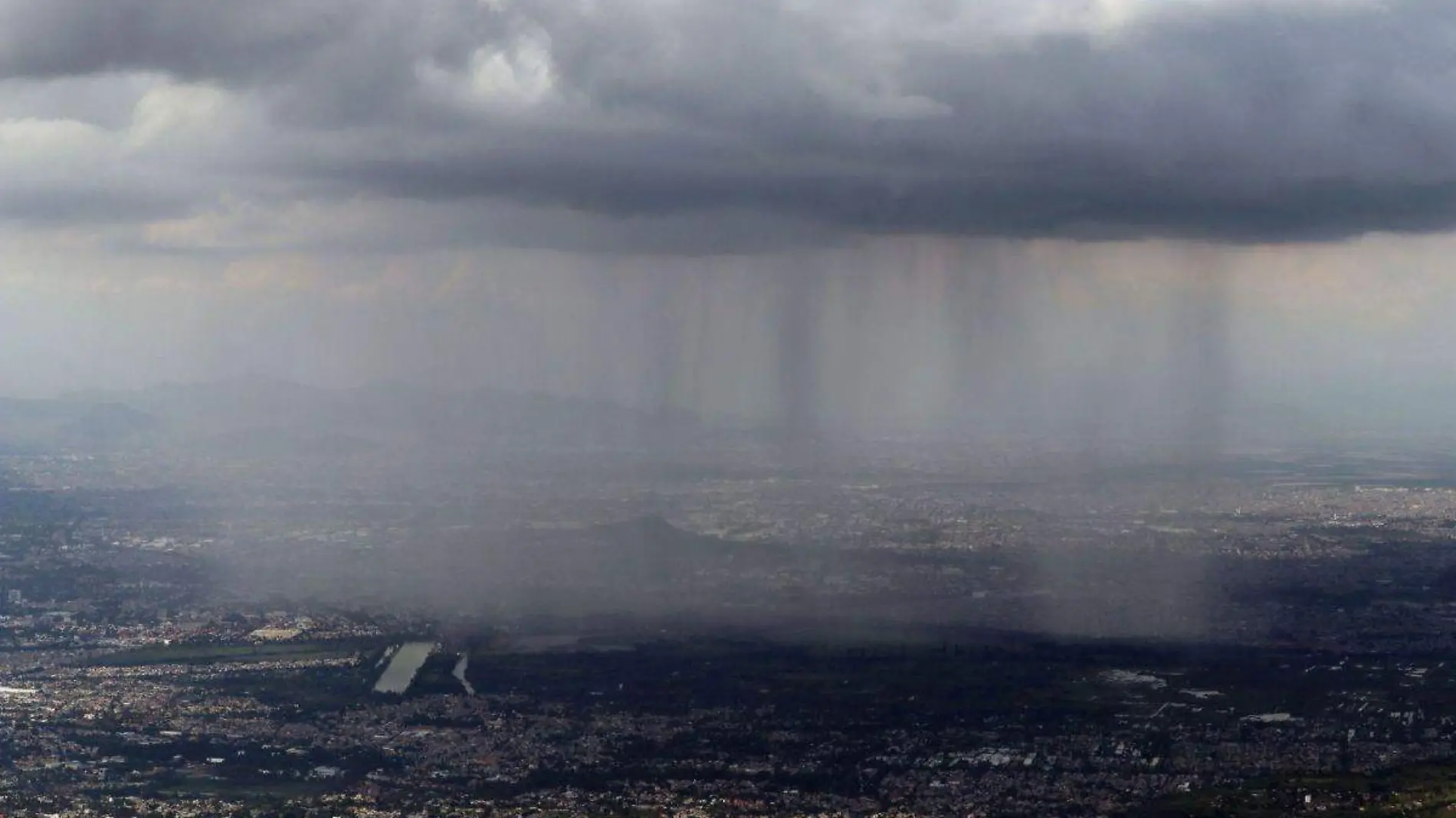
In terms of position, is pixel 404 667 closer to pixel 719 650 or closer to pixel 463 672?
pixel 463 672

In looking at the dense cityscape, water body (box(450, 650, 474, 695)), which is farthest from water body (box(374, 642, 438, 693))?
water body (box(450, 650, 474, 695))

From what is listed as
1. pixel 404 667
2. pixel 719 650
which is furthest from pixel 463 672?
pixel 719 650

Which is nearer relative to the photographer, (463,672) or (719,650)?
(463,672)

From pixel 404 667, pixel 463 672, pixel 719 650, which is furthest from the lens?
pixel 719 650

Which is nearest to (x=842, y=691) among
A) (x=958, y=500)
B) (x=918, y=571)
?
(x=918, y=571)

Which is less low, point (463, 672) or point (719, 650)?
point (719, 650)

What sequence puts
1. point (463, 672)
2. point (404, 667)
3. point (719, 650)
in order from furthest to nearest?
point (719, 650) → point (404, 667) → point (463, 672)
